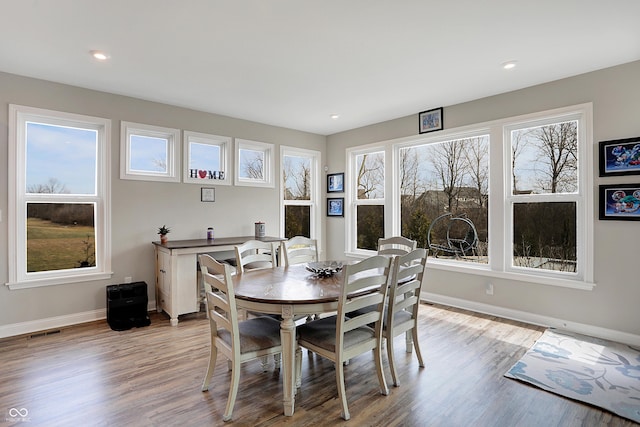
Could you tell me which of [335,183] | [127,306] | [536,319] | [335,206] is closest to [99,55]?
[127,306]

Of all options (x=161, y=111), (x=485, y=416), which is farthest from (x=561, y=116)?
(x=161, y=111)

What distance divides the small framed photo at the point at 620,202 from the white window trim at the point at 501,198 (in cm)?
10

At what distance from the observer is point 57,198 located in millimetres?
3641

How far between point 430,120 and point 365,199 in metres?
1.65

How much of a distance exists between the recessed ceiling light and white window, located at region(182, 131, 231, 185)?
150cm

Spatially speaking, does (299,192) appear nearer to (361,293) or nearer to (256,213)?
(256,213)

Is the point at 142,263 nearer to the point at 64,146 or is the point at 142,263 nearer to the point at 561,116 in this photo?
the point at 64,146

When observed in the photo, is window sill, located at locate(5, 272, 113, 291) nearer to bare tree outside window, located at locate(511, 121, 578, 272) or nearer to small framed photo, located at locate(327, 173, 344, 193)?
small framed photo, located at locate(327, 173, 344, 193)

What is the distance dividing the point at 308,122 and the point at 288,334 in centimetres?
385

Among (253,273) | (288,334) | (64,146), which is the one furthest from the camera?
(64,146)

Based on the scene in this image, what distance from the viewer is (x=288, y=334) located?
6.68ft

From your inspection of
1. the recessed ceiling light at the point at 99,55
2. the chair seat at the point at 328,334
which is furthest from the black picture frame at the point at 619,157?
the recessed ceiling light at the point at 99,55

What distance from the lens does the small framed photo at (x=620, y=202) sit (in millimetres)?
3029

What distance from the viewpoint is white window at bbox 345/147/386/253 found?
535 centimetres
